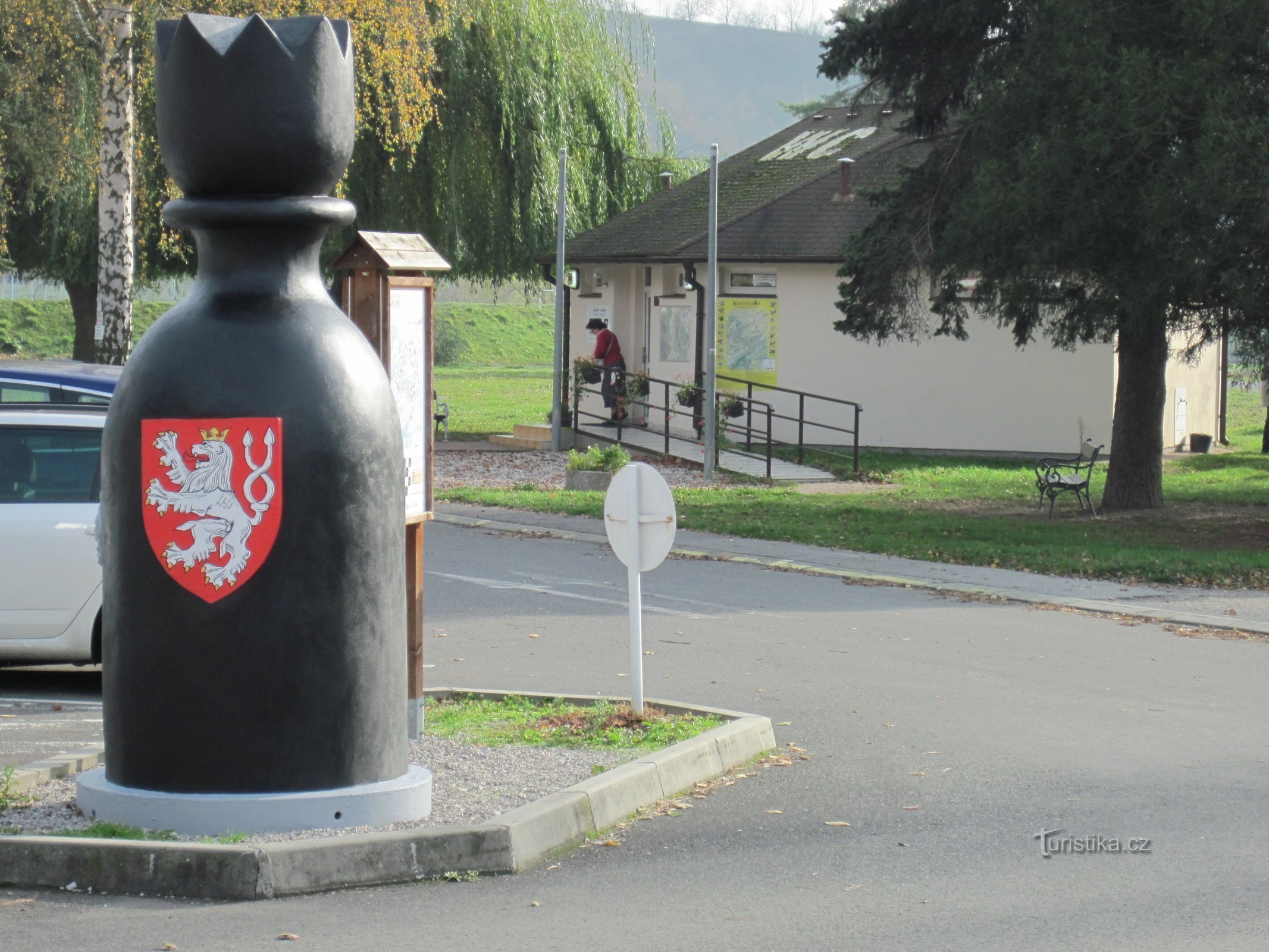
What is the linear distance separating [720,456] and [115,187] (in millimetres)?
10382

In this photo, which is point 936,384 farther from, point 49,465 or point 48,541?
point 48,541

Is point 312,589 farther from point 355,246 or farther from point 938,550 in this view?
point 938,550

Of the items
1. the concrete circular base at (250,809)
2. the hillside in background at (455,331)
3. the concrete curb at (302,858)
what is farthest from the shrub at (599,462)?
the hillside in background at (455,331)

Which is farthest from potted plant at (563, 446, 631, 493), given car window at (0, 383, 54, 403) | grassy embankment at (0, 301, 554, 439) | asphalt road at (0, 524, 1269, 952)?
grassy embankment at (0, 301, 554, 439)

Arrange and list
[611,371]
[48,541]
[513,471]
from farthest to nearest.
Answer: [611,371], [513,471], [48,541]

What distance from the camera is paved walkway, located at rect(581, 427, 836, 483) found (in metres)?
24.0

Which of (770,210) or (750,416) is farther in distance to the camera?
(770,210)

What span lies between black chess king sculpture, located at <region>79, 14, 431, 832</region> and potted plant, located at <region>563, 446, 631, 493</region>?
15.0 metres

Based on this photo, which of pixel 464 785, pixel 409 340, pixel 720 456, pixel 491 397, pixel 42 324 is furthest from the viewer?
pixel 42 324

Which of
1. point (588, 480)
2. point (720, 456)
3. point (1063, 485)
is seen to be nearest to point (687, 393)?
point (720, 456)

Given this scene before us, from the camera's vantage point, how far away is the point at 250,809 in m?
5.79

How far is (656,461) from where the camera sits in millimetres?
25641

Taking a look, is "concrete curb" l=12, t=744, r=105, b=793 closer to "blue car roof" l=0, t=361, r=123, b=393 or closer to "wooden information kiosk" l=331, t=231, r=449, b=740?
"wooden information kiosk" l=331, t=231, r=449, b=740

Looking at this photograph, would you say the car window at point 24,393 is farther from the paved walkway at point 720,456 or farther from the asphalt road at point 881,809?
the paved walkway at point 720,456
